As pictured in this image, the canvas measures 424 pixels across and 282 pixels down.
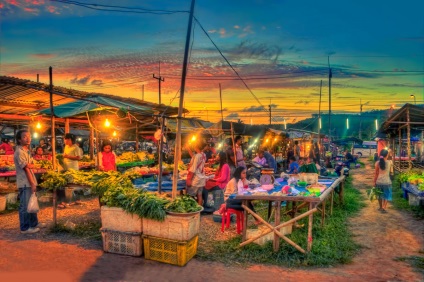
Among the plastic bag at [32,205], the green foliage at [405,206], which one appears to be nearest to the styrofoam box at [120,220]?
the plastic bag at [32,205]

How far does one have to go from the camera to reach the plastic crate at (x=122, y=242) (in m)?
5.95

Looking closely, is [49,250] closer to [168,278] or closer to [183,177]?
[168,278]

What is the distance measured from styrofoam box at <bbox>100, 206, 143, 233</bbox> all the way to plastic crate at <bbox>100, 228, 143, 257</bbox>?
0.24 feet

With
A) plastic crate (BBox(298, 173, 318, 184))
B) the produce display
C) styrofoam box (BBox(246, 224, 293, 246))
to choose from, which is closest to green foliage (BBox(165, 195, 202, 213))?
styrofoam box (BBox(246, 224, 293, 246))

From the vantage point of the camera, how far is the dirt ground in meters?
5.16

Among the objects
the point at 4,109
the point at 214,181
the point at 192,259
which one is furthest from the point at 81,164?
the point at 192,259

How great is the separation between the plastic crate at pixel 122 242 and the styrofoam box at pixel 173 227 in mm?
241

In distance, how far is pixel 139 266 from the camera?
5543mm

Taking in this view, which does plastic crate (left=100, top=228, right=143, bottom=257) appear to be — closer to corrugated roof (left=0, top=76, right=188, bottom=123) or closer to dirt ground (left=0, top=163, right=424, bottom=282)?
dirt ground (left=0, top=163, right=424, bottom=282)

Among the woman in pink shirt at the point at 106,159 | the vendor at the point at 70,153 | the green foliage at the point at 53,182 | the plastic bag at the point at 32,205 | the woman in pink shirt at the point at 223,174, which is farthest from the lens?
the vendor at the point at 70,153

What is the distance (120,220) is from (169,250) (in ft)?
3.66

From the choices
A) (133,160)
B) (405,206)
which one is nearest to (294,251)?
(405,206)

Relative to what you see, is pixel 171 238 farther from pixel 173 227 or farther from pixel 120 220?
pixel 120 220

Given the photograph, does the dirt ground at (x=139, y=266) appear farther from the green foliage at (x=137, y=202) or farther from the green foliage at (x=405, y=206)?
the green foliage at (x=405, y=206)
